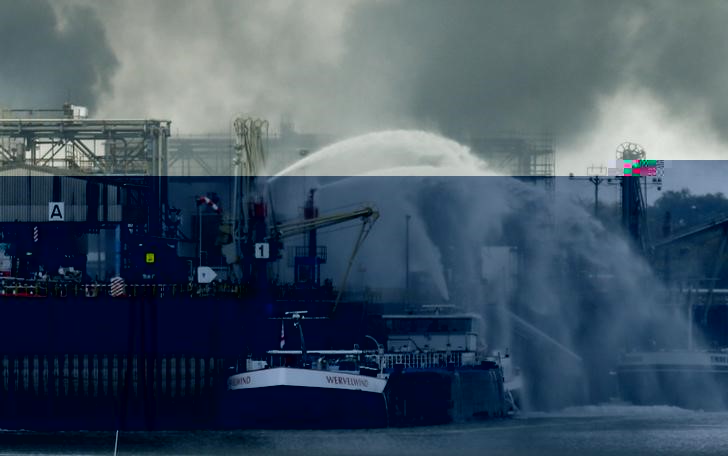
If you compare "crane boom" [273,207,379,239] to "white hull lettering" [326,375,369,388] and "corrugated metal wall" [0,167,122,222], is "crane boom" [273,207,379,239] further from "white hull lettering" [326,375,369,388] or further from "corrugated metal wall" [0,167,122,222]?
"white hull lettering" [326,375,369,388]

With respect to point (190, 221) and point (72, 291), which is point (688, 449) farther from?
point (190, 221)

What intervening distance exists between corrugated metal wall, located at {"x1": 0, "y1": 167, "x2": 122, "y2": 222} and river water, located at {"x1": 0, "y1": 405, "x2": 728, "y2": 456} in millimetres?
18531

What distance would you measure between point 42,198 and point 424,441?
3484 centimetres

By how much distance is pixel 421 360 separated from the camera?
12938 centimetres

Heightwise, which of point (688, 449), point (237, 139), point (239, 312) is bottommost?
point (688, 449)

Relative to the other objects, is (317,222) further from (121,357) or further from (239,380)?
(239,380)

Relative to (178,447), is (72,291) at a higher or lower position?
higher

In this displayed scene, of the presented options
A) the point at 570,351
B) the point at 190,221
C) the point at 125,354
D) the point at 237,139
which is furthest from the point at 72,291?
the point at 570,351

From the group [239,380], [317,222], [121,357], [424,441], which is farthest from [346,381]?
[317,222]

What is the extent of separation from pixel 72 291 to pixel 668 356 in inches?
1972

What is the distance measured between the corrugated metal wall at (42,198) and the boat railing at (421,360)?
21.8 m

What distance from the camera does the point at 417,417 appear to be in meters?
126

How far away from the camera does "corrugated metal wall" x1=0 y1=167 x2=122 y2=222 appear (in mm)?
133750

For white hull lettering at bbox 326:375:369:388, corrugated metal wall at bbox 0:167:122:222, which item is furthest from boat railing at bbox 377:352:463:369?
corrugated metal wall at bbox 0:167:122:222
